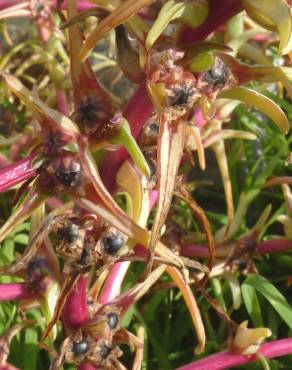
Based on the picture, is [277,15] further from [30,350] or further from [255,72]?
[30,350]

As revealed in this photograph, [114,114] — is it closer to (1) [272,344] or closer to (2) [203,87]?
(2) [203,87]

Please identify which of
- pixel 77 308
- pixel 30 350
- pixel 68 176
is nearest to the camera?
pixel 68 176

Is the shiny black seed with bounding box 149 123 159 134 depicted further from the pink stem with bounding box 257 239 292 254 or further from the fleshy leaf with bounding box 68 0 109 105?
the pink stem with bounding box 257 239 292 254

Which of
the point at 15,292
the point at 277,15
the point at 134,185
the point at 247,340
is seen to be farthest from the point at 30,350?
the point at 277,15

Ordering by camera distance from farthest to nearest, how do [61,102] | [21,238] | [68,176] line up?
[61,102] < [21,238] < [68,176]

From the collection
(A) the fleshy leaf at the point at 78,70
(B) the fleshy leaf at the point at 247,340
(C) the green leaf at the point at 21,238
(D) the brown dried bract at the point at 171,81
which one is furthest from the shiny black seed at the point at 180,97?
(C) the green leaf at the point at 21,238

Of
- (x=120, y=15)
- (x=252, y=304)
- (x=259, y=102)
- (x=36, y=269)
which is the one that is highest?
(x=120, y=15)

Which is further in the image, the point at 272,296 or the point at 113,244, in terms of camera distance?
the point at 272,296
